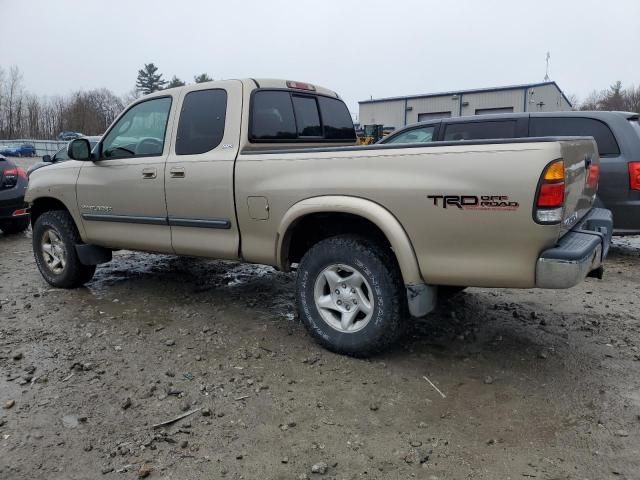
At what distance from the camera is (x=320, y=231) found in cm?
395

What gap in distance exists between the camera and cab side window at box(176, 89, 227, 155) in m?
4.15

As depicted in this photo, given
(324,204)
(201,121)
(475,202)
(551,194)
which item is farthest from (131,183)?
(551,194)

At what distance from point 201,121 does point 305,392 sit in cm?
237

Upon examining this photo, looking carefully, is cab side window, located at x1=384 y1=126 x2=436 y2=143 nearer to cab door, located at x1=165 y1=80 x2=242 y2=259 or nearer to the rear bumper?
cab door, located at x1=165 y1=80 x2=242 y2=259

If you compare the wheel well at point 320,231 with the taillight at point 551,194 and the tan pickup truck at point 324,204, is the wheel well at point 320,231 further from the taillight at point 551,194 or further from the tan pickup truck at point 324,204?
the taillight at point 551,194

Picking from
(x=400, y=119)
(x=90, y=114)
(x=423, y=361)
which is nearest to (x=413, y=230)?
(x=423, y=361)

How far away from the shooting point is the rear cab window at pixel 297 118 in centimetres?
419

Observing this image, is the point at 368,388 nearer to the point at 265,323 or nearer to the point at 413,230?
the point at 413,230

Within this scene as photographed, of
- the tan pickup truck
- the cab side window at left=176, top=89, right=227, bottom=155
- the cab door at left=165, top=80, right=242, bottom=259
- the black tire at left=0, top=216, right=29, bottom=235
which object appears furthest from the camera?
the black tire at left=0, top=216, right=29, bottom=235

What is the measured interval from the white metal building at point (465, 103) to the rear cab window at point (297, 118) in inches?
897

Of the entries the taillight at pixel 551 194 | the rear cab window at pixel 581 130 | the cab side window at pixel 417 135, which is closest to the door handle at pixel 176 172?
the taillight at pixel 551 194

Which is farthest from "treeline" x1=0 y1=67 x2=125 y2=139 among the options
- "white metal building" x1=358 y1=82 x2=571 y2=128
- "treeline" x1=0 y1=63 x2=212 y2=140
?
"white metal building" x1=358 y1=82 x2=571 y2=128

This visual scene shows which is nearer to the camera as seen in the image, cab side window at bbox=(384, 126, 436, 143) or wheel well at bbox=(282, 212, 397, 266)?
wheel well at bbox=(282, 212, 397, 266)

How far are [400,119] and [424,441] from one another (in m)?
28.9
